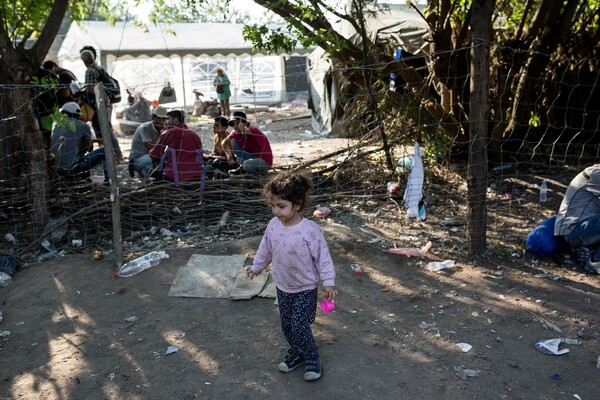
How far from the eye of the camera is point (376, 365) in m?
3.61

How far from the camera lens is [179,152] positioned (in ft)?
22.8

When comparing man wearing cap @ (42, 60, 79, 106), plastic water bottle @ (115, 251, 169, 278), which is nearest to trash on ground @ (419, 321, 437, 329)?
plastic water bottle @ (115, 251, 169, 278)

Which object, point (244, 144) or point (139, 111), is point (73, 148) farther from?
point (139, 111)

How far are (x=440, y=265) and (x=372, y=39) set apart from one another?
25.7ft

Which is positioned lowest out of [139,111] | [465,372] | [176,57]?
[465,372]

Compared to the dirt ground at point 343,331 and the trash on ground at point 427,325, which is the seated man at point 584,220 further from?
the trash on ground at point 427,325

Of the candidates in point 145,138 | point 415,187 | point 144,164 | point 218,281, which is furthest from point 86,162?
point 415,187

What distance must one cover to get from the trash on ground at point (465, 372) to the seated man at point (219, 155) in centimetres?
434

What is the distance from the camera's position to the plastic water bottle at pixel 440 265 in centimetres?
495

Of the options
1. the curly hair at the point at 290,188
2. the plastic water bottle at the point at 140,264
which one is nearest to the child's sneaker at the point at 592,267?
the curly hair at the point at 290,188

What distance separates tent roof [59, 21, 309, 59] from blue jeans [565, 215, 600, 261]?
13554 mm

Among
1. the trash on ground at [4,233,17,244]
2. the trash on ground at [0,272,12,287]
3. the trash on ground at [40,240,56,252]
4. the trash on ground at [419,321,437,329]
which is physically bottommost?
the trash on ground at [419,321,437,329]

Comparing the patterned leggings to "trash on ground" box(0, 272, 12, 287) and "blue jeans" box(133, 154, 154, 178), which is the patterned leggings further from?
"blue jeans" box(133, 154, 154, 178)

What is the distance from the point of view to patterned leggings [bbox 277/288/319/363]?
3.38m
